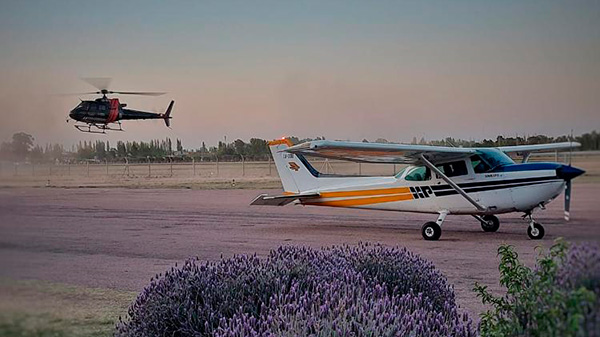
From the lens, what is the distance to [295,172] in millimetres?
17969

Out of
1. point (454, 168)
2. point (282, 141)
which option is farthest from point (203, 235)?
point (454, 168)

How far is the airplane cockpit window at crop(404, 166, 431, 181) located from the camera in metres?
15.5

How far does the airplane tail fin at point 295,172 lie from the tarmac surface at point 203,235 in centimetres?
109

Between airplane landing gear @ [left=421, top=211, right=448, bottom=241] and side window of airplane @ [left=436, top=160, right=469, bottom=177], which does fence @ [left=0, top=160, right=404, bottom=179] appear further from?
airplane landing gear @ [left=421, top=211, right=448, bottom=241]

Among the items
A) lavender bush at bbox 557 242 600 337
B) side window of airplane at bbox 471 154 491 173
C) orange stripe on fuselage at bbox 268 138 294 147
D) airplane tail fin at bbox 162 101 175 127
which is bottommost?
lavender bush at bbox 557 242 600 337

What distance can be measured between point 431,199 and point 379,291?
422 inches

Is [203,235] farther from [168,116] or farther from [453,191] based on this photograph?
[453,191]

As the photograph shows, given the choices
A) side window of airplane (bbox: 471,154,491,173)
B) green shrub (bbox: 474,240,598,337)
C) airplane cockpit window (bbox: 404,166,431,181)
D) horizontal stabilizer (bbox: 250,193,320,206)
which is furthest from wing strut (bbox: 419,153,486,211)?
green shrub (bbox: 474,240,598,337)

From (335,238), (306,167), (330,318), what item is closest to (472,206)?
(335,238)

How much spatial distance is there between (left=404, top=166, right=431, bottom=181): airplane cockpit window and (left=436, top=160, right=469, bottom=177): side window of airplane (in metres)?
0.41

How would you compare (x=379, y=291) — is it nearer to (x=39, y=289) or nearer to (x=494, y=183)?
(x=39, y=289)

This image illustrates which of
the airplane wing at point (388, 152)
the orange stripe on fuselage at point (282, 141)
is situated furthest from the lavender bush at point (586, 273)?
the orange stripe on fuselage at point (282, 141)

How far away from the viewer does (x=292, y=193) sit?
59.3ft

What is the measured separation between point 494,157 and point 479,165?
1.34 feet
